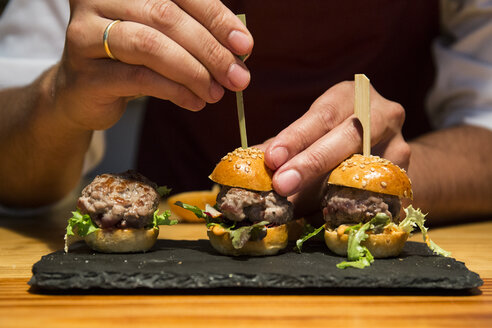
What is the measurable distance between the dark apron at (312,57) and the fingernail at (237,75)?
4.93ft

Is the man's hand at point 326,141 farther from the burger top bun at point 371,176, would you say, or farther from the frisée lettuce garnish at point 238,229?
the frisée lettuce garnish at point 238,229

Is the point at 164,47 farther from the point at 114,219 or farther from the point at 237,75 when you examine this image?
the point at 114,219

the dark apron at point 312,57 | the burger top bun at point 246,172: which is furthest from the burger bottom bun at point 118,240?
the dark apron at point 312,57

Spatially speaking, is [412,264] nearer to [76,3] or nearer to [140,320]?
[140,320]

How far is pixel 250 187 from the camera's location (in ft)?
8.09

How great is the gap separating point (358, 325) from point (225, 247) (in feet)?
2.74

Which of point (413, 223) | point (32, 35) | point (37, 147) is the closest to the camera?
point (413, 223)

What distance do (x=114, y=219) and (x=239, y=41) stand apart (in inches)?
37.2

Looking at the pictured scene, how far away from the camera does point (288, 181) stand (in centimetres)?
242

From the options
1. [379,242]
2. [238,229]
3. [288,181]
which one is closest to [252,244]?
[238,229]

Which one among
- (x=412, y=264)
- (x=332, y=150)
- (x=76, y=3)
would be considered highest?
(x=76, y=3)

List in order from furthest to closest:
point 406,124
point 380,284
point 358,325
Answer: point 406,124, point 380,284, point 358,325

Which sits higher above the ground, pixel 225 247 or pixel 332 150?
pixel 332 150

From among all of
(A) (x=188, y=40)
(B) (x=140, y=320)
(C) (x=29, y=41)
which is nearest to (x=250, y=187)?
(A) (x=188, y=40)
